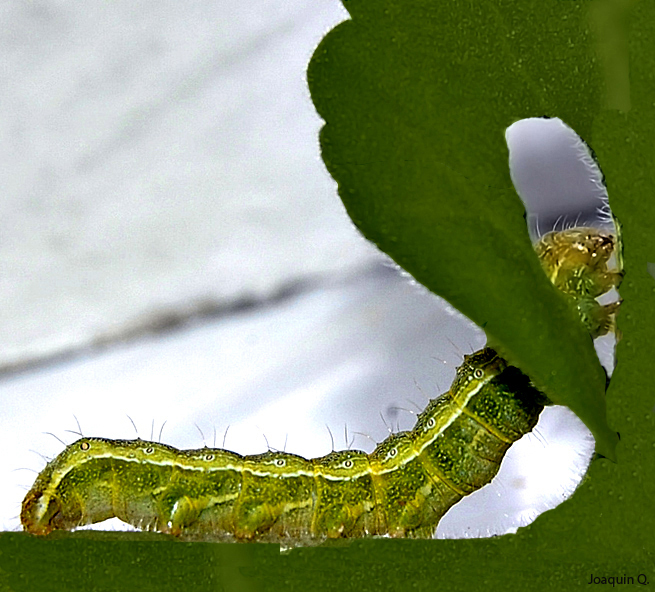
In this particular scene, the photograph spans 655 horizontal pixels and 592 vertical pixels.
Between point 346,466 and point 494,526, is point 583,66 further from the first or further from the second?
point 494,526

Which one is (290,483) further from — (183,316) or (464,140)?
(183,316)

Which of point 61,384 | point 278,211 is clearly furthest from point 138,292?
point 278,211

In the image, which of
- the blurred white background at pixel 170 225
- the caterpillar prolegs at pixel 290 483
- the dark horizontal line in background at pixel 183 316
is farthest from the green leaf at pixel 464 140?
the dark horizontal line in background at pixel 183 316

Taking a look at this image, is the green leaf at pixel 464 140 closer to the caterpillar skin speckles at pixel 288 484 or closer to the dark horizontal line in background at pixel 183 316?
the caterpillar skin speckles at pixel 288 484

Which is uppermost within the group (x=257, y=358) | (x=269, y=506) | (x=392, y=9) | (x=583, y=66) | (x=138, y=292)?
(x=138, y=292)

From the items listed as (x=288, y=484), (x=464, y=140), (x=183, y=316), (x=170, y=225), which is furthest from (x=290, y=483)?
(x=170, y=225)
